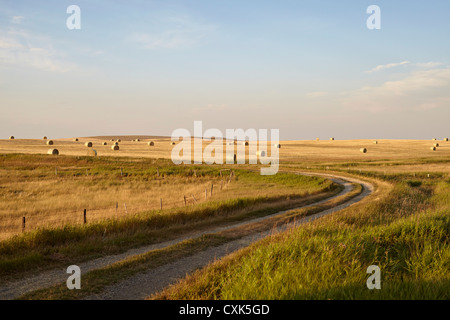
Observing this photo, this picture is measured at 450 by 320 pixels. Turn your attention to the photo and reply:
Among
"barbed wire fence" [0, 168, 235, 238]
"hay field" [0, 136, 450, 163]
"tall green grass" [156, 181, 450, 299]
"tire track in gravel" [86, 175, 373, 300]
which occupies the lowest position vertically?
"barbed wire fence" [0, 168, 235, 238]

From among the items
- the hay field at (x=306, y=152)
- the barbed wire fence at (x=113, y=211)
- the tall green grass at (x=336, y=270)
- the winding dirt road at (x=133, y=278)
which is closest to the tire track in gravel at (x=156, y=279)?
the winding dirt road at (x=133, y=278)

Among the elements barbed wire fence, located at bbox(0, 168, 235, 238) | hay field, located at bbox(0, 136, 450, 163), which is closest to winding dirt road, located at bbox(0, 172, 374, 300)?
barbed wire fence, located at bbox(0, 168, 235, 238)

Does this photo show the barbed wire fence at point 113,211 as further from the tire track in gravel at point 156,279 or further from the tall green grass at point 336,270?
the tall green grass at point 336,270

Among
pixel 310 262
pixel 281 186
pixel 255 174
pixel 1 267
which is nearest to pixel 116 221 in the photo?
pixel 1 267

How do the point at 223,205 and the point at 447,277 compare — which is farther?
the point at 223,205

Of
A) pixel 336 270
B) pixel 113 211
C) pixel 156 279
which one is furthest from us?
pixel 113 211

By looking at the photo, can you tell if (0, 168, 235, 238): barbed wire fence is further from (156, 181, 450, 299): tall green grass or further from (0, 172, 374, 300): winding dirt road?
(156, 181, 450, 299): tall green grass

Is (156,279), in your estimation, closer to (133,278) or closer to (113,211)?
(133,278)

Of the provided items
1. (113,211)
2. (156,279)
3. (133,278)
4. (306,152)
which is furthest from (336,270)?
(306,152)

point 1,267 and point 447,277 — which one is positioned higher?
point 447,277

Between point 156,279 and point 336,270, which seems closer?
point 336,270
